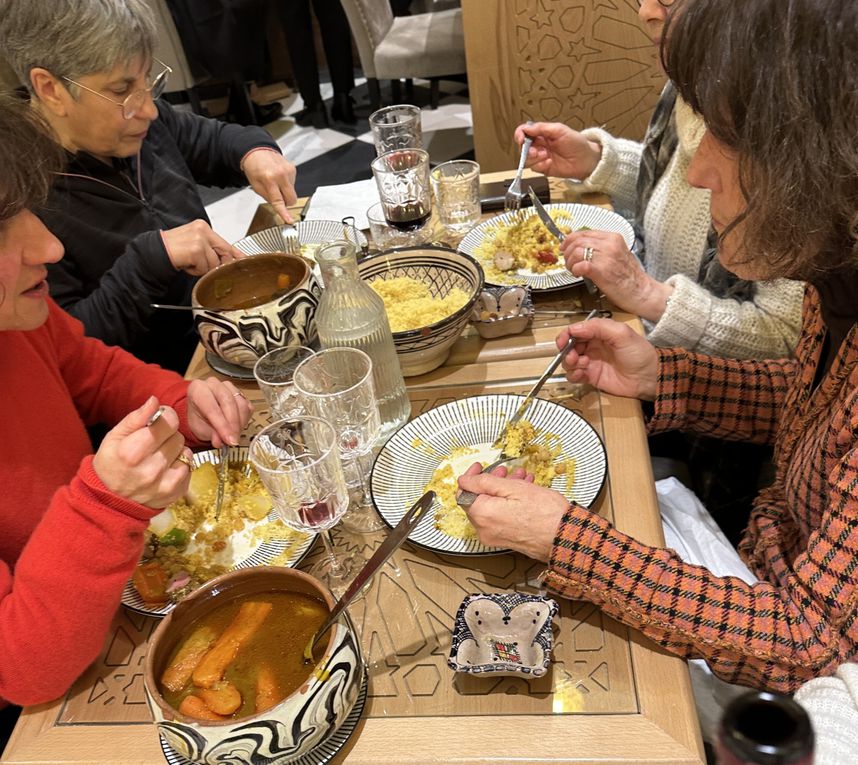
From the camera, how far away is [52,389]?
1226 millimetres

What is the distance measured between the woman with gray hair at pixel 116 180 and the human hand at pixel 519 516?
897 millimetres

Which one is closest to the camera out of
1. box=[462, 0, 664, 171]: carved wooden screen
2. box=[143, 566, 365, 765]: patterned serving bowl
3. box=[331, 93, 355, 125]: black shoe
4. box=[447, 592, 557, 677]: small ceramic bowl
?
box=[143, 566, 365, 765]: patterned serving bowl

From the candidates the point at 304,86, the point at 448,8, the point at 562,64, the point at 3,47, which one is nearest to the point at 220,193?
the point at 304,86

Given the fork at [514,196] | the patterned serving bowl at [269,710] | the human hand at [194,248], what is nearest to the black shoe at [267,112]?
the fork at [514,196]

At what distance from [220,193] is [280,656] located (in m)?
3.85

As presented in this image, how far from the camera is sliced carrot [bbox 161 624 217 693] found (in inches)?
30.8

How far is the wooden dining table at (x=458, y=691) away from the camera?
77 centimetres

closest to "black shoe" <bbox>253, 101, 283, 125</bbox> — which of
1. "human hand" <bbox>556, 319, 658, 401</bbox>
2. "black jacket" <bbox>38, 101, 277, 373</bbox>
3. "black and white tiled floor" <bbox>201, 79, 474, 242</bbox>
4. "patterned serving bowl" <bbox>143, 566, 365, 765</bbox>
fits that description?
"black and white tiled floor" <bbox>201, 79, 474, 242</bbox>

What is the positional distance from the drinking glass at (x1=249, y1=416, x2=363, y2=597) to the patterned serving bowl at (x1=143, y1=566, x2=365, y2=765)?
0.11m

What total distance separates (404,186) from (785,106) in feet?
3.36

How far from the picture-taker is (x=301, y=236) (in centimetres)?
176

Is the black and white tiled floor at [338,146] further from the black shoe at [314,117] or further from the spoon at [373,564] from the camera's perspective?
the spoon at [373,564]

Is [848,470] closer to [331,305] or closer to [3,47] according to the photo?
[331,305]

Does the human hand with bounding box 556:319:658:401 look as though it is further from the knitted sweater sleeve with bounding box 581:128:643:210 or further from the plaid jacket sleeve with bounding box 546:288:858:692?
the knitted sweater sleeve with bounding box 581:128:643:210
